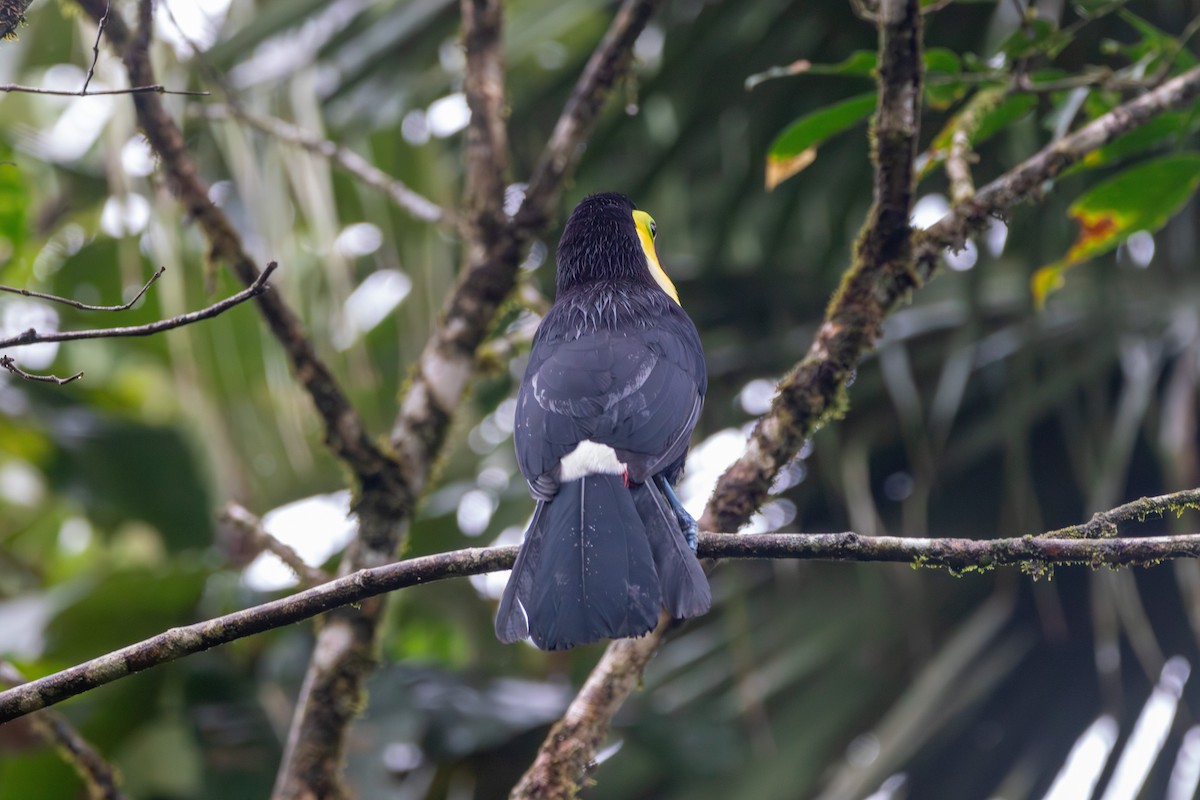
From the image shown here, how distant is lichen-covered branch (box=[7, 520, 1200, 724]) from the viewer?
1.91 metres

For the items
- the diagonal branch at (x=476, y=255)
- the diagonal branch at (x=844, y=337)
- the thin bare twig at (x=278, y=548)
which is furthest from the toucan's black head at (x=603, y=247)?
the thin bare twig at (x=278, y=548)

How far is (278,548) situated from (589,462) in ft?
3.24

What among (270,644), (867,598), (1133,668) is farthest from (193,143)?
(1133,668)

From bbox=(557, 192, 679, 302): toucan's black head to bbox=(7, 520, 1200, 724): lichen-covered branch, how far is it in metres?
1.65

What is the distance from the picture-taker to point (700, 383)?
3.18m

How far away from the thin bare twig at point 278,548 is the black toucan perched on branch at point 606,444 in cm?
69

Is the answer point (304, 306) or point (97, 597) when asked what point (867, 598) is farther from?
point (97, 597)

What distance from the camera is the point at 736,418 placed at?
4387 millimetres

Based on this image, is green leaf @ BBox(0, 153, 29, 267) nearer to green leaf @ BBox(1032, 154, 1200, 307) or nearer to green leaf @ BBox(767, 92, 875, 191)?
green leaf @ BBox(767, 92, 875, 191)

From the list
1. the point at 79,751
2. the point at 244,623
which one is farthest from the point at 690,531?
the point at 79,751

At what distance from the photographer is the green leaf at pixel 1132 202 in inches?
121

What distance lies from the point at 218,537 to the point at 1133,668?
149 inches

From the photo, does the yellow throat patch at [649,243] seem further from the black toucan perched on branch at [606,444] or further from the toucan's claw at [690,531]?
the toucan's claw at [690,531]

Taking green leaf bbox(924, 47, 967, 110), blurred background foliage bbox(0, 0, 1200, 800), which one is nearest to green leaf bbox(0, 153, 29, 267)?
blurred background foliage bbox(0, 0, 1200, 800)
